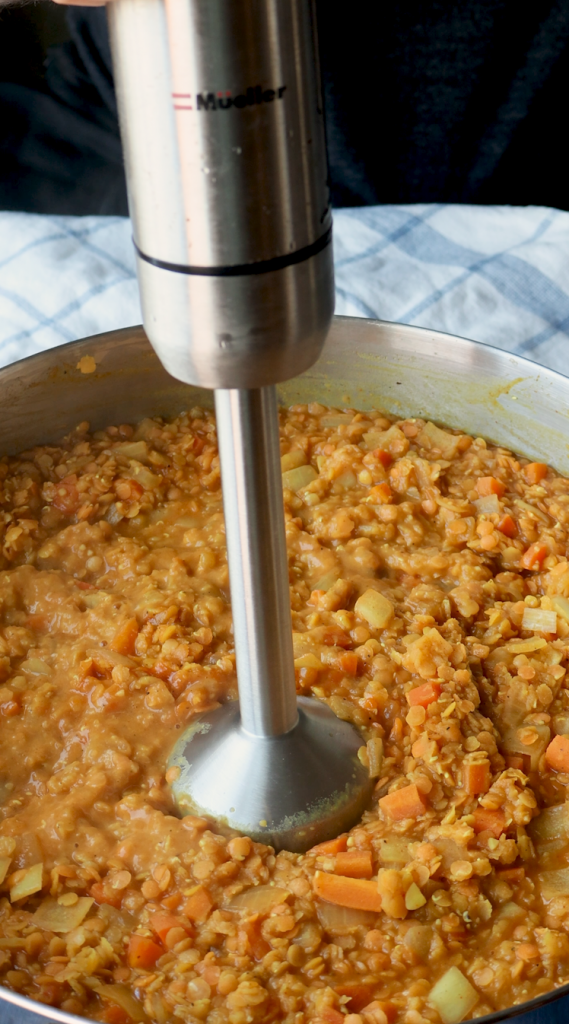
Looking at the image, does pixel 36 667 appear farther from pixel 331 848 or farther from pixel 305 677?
pixel 331 848

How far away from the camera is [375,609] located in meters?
1.58

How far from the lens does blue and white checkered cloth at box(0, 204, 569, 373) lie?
2.43 meters

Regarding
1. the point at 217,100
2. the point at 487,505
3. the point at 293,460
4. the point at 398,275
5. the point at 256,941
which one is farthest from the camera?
the point at 398,275

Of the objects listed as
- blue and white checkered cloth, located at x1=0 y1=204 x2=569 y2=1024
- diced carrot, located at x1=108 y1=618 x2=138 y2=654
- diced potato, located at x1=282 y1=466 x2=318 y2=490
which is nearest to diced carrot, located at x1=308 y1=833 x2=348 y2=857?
diced carrot, located at x1=108 y1=618 x2=138 y2=654

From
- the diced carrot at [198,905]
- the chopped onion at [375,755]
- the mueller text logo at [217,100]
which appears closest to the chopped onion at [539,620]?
the chopped onion at [375,755]

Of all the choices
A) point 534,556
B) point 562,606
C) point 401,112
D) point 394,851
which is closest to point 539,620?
point 562,606

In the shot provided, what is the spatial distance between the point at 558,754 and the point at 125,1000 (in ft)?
2.11

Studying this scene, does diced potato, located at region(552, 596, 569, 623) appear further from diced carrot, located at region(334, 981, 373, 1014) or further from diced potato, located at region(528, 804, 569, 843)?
diced carrot, located at region(334, 981, 373, 1014)

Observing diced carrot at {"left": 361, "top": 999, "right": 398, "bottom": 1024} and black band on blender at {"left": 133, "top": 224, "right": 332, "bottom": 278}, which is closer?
black band on blender at {"left": 133, "top": 224, "right": 332, "bottom": 278}

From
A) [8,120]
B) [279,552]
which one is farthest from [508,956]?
[8,120]

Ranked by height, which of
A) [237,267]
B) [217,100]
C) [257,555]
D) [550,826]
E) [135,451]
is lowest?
[550,826]

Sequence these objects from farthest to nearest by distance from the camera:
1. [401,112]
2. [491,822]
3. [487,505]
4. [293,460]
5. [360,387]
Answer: [401,112] → [360,387] → [293,460] → [487,505] → [491,822]

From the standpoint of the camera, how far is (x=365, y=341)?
1957mm

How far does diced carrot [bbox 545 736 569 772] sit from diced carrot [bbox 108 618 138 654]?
0.62 meters
